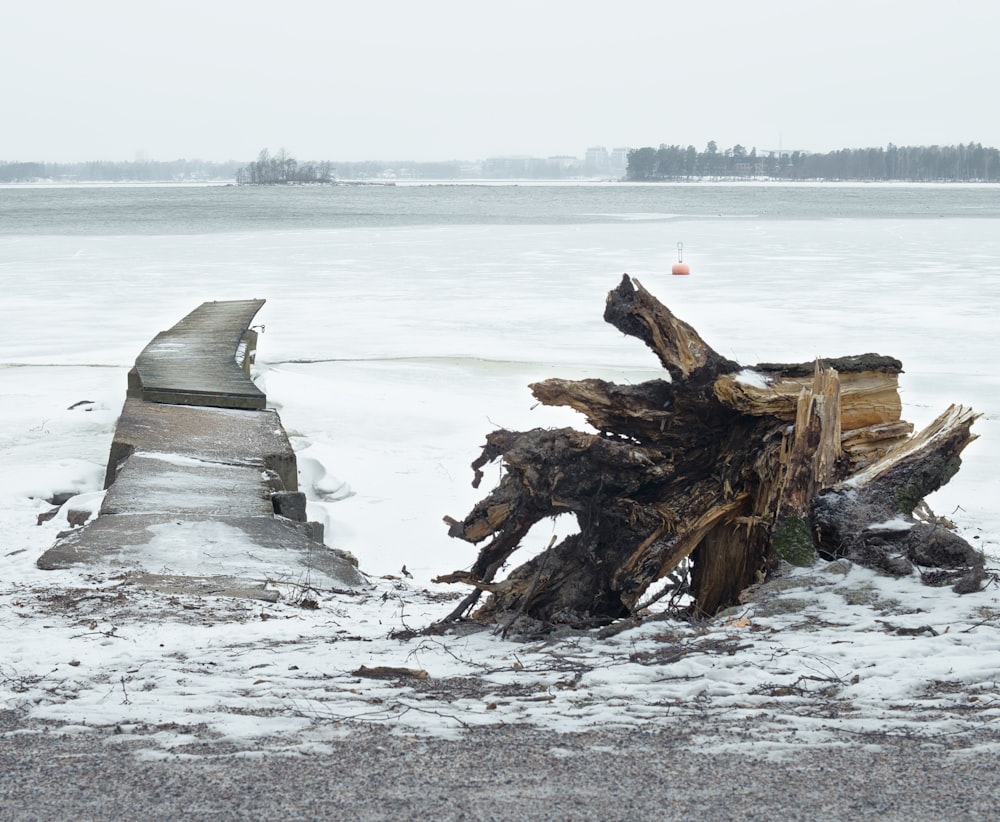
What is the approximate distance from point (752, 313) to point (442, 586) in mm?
12462

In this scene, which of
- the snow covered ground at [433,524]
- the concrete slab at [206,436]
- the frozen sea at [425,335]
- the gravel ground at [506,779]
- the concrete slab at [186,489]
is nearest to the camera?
the gravel ground at [506,779]

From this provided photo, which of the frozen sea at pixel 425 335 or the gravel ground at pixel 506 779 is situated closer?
the gravel ground at pixel 506 779

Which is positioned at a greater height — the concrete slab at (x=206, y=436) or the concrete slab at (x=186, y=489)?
the concrete slab at (x=206, y=436)

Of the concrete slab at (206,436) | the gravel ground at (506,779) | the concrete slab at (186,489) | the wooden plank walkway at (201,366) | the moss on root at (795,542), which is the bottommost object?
the concrete slab at (186,489)

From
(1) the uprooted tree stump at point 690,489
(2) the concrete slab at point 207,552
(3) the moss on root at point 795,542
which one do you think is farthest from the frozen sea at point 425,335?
(3) the moss on root at point 795,542

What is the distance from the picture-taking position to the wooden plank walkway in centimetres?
1021

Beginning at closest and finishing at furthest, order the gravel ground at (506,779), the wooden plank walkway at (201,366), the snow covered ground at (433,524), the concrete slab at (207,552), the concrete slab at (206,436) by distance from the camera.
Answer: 1. the gravel ground at (506,779)
2. the snow covered ground at (433,524)
3. the concrete slab at (207,552)
4. the concrete slab at (206,436)
5. the wooden plank walkway at (201,366)

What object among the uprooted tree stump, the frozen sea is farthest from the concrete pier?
the uprooted tree stump

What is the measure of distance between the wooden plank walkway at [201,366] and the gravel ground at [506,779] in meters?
6.84

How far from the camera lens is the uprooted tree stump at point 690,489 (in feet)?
16.8

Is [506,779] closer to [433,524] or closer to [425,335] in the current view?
[433,524]

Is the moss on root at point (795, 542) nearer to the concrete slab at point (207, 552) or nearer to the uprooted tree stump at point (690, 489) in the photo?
the uprooted tree stump at point (690, 489)

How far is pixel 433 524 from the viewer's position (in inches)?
339

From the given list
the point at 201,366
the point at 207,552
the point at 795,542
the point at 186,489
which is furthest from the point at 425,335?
the point at 795,542
